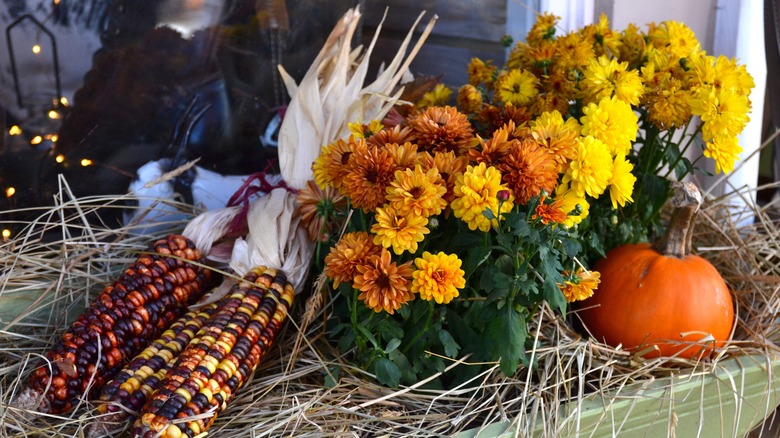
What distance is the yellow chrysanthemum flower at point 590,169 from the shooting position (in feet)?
2.93

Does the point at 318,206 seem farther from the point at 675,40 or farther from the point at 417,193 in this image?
the point at 675,40

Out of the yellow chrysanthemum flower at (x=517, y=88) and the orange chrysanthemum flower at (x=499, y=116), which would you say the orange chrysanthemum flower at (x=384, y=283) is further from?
the yellow chrysanthemum flower at (x=517, y=88)

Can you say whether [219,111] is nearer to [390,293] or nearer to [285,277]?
[285,277]

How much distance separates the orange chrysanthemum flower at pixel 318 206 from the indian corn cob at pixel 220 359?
0.33 feet

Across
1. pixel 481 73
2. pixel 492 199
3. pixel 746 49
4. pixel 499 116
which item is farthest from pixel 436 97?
pixel 746 49

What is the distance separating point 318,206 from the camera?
1.05 meters

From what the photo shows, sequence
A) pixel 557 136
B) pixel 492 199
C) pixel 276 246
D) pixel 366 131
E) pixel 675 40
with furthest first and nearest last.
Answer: pixel 675 40, pixel 276 246, pixel 366 131, pixel 557 136, pixel 492 199

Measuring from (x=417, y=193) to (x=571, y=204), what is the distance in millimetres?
220

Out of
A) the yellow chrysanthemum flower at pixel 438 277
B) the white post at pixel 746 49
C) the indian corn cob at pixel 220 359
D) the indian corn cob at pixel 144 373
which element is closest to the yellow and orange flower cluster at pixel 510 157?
the yellow chrysanthemum flower at pixel 438 277

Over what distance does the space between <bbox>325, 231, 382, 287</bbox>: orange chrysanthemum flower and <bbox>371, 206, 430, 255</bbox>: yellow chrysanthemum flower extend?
0.16 feet

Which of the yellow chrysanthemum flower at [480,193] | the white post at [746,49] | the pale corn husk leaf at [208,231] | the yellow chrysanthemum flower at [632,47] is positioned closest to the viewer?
the yellow chrysanthemum flower at [480,193]

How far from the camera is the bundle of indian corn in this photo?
901mm

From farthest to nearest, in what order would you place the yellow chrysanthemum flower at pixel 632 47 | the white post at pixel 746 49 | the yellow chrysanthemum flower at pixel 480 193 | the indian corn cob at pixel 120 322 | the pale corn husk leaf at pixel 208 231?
the white post at pixel 746 49
the yellow chrysanthemum flower at pixel 632 47
the pale corn husk leaf at pixel 208 231
the indian corn cob at pixel 120 322
the yellow chrysanthemum flower at pixel 480 193

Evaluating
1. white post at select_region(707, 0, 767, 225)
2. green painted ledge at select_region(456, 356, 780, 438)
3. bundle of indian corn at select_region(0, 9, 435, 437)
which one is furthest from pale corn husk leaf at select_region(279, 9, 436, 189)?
white post at select_region(707, 0, 767, 225)
